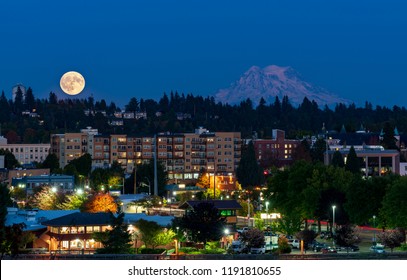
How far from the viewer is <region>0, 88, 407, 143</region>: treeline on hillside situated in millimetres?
129125

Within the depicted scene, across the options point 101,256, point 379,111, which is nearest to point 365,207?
point 101,256

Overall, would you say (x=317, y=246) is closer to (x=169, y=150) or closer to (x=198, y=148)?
(x=198, y=148)

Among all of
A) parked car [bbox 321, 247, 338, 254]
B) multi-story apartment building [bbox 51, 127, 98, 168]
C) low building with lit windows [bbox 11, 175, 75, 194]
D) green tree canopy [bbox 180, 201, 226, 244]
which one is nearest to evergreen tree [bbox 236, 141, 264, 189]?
low building with lit windows [bbox 11, 175, 75, 194]

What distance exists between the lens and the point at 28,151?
337 feet

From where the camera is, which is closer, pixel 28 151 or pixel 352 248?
pixel 352 248

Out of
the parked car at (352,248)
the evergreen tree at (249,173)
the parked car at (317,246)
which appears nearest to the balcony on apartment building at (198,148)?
the evergreen tree at (249,173)

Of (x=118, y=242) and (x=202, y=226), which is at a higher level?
(x=202, y=226)

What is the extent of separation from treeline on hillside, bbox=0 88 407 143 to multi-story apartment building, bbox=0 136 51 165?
1348 centimetres

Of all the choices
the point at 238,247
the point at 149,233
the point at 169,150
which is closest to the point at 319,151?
the point at 169,150

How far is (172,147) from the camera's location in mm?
88312

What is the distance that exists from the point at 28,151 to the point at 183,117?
172 feet

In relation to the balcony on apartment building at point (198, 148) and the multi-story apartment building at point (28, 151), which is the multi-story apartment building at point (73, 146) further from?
the multi-story apartment building at point (28, 151)

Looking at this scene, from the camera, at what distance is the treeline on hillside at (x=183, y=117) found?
129125 millimetres

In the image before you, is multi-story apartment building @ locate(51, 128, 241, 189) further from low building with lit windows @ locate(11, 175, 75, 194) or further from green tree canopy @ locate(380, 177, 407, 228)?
green tree canopy @ locate(380, 177, 407, 228)
